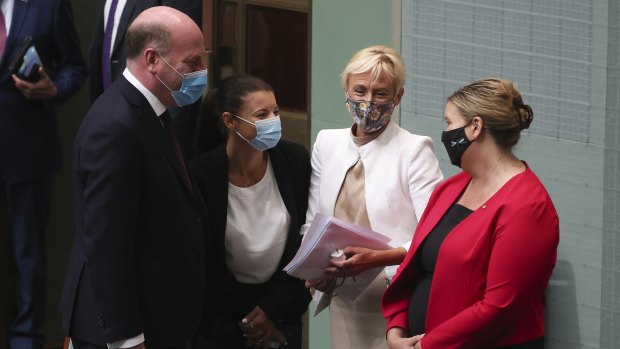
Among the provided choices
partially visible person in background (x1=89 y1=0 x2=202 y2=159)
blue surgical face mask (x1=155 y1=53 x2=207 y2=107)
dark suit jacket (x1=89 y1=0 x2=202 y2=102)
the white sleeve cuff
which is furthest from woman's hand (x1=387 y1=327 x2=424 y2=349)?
dark suit jacket (x1=89 y1=0 x2=202 y2=102)

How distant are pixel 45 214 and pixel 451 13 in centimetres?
283

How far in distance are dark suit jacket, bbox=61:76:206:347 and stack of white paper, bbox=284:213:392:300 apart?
1.29 ft

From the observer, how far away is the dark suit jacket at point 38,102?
6887 mm

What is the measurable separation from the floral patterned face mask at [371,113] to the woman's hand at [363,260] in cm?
50

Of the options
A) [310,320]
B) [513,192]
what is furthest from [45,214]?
[513,192]

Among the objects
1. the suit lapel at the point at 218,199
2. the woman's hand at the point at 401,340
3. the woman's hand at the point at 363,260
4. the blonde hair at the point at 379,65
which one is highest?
the blonde hair at the point at 379,65

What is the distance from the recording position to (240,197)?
16.8 feet

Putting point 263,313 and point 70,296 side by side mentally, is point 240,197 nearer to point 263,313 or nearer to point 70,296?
point 263,313

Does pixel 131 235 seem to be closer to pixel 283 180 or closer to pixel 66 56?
pixel 283 180

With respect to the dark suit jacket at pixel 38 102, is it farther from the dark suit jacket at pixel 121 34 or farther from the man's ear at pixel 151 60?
the man's ear at pixel 151 60

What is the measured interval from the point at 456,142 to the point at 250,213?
1.11 m

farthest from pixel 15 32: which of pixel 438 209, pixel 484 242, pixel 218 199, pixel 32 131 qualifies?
pixel 484 242

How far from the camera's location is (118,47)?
6.66 m

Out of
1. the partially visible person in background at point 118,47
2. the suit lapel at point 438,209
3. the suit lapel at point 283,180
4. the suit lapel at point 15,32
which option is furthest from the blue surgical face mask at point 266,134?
the suit lapel at point 15,32
